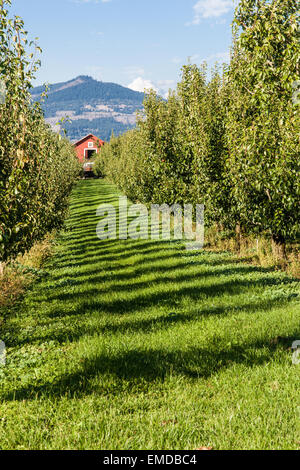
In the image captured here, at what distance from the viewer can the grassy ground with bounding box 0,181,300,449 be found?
382 centimetres

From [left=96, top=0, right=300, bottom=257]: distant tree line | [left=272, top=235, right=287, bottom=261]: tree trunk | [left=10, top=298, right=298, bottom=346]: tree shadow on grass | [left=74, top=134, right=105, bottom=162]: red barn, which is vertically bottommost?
[left=10, top=298, right=298, bottom=346]: tree shadow on grass

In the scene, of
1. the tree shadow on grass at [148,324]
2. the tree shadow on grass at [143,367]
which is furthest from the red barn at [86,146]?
the tree shadow on grass at [143,367]

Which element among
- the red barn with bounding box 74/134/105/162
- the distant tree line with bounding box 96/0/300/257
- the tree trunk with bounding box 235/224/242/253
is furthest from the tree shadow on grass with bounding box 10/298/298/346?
the red barn with bounding box 74/134/105/162

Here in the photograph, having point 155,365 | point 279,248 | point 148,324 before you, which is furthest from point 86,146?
point 155,365

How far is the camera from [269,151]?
344 inches

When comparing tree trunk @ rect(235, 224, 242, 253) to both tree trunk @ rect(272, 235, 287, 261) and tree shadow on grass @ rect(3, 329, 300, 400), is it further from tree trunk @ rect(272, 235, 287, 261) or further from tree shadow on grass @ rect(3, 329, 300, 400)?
tree shadow on grass @ rect(3, 329, 300, 400)

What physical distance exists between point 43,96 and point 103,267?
250 inches

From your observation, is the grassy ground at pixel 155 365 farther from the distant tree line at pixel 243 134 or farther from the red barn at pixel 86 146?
the red barn at pixel 86 146

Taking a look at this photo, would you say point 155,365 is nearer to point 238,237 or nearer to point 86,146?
point 238,237

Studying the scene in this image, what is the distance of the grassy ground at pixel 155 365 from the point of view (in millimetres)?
3820

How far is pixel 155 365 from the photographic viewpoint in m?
5.32

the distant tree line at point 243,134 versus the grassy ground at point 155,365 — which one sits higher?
the distant tree line at point 243,134

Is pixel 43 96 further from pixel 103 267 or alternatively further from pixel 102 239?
pixel 102 239
